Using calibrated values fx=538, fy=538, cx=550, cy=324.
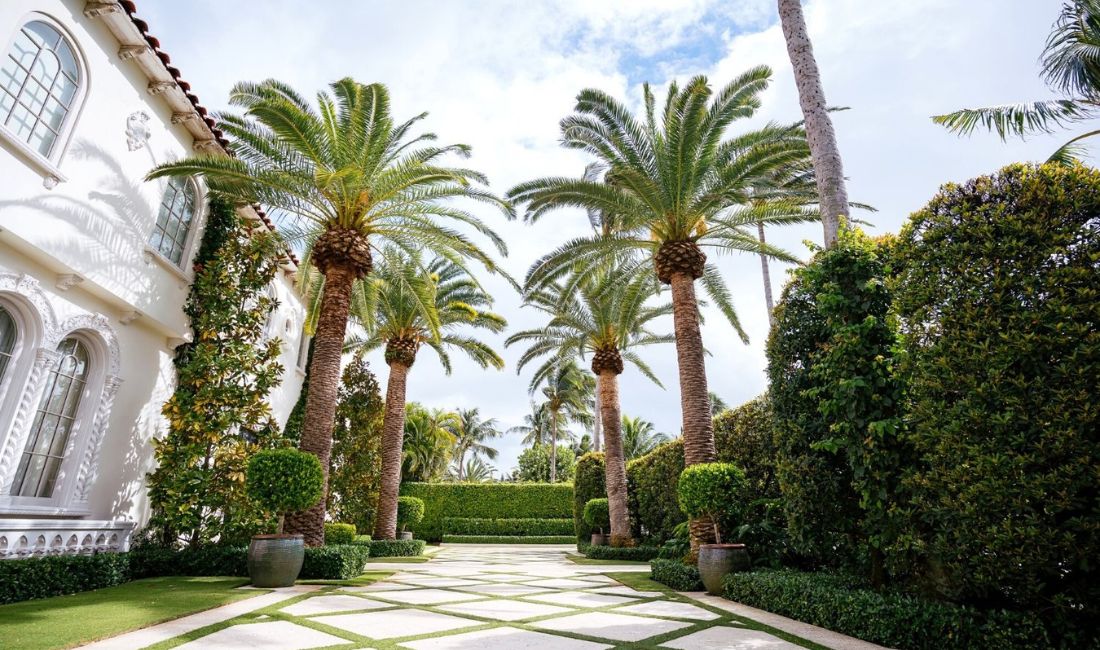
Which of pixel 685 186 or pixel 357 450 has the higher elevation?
pixel 685 186

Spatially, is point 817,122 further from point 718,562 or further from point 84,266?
point 84,266

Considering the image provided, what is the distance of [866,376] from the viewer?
5816mm

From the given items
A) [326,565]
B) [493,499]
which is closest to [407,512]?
[493,499]

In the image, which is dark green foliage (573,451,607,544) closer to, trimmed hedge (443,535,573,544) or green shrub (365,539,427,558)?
green shrub (365,539,427,558)

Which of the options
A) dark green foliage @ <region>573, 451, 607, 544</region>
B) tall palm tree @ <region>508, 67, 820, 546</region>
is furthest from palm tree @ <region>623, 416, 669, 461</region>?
tall palm tree @ <region>508, 67, 820, 546</region>

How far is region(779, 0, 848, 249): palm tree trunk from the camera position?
25.8ft

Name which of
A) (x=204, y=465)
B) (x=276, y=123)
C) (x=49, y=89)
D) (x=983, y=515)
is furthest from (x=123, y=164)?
(x=983, y=515)

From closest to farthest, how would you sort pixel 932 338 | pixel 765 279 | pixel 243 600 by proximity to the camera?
1. pixel 932 338
2. pixel 243 600
3. pixel 765 279

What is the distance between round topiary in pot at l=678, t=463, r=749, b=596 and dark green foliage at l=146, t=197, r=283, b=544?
756 cm

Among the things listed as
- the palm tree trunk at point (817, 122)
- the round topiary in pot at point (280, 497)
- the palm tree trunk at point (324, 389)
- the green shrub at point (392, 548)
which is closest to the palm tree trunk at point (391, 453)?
the green shrub at point (392, 548)

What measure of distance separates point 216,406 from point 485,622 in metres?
7.15

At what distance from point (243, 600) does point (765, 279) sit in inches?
741

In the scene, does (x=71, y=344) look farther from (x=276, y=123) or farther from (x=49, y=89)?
(x=276, y=123)

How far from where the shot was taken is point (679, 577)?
28.4ft
